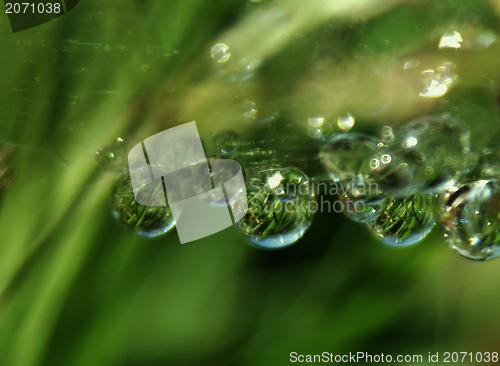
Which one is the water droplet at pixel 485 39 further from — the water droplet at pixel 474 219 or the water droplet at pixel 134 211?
the water droplet at pixel 134 211

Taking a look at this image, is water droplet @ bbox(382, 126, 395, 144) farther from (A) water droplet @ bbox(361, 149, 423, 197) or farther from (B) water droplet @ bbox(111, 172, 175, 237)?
(B) water droplet @ bbox(111, 172, 175, 237)

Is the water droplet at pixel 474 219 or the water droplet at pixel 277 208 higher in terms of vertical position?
the water droplet at pixel 277 208

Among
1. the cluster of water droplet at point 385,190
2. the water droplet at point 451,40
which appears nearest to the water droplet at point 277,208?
the cluster of water droplet at point 385,190

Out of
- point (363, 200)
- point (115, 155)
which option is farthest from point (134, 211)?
point (363, 200)

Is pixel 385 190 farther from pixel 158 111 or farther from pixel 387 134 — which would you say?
pixel 158 111

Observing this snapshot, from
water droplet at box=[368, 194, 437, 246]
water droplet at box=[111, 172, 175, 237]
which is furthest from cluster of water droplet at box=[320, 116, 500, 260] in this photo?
water droplet at box=[111, 172, 175, 237]

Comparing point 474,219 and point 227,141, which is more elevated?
point 227,141
